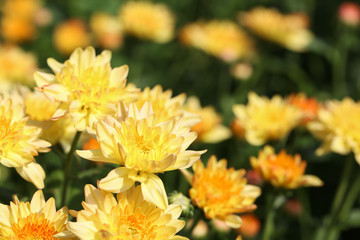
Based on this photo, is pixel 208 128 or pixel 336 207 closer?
pixel 336 207

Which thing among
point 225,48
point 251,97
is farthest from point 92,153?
point 225,48

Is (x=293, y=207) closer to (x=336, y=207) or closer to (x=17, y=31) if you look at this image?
(x=336, y=207)

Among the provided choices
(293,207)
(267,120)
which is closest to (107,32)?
(267,120)

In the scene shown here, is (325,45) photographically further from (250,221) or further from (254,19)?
(250,221)

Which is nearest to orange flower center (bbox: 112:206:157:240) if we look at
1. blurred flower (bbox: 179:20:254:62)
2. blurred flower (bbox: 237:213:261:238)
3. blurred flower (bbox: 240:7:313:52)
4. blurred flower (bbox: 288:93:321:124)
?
blurred flower (bbox: 237:213:261:238)

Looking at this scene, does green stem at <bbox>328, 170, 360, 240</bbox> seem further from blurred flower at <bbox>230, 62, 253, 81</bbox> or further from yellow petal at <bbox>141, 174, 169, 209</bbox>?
blurred flower at <bbox>230, 62, 253, 81</bbox>

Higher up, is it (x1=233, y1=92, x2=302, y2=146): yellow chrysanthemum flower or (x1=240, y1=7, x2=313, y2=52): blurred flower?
(x1=240, y1=7, x2=313, y2=52): blurred flower
